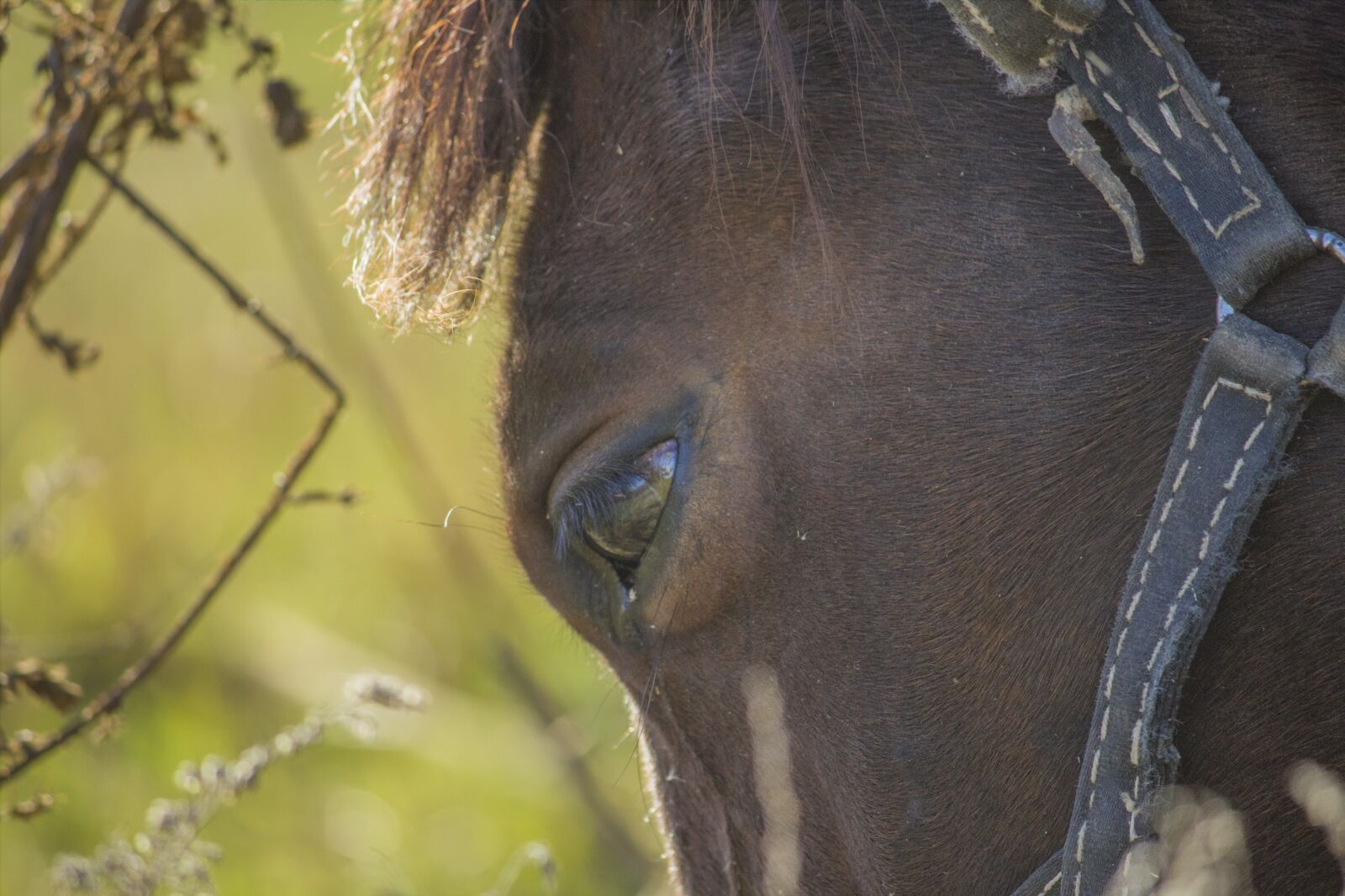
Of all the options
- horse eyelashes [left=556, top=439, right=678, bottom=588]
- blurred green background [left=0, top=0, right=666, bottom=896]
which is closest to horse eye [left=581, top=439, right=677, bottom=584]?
horse eyelashes [left=556, top=439, right=678, bottom=588]

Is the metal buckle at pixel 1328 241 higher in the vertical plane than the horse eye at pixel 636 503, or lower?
higher

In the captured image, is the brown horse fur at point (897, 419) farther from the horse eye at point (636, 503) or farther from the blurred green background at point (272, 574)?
the blurred green background at point (272, 574)

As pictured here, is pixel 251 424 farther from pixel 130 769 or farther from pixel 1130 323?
pixel 1130 323

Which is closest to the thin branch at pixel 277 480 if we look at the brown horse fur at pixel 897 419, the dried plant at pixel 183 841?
the dried plant at pixel 183 841

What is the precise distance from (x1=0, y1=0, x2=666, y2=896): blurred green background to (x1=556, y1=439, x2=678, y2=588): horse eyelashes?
24 centimetres

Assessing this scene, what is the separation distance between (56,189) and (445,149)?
988 mm

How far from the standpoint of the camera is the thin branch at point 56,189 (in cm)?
218

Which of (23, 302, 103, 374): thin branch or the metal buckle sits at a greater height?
the metal buckle

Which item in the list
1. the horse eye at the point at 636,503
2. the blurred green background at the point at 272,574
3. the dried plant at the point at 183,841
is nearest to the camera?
the horse eye at the point at 636,503

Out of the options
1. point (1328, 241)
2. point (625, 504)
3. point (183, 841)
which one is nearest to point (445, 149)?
point (625, 504)

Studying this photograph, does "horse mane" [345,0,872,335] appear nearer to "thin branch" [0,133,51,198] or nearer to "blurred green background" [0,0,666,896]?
"blurred green background" [0,0,666,896]

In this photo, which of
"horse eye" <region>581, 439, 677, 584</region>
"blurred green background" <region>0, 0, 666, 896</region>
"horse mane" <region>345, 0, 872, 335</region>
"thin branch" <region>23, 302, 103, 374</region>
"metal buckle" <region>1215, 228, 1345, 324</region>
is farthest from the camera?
"blurred green background" <region>0, 0, 666, 896</region>

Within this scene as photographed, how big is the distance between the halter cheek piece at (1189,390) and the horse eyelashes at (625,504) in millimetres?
538

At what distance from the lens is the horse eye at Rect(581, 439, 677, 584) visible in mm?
1433
